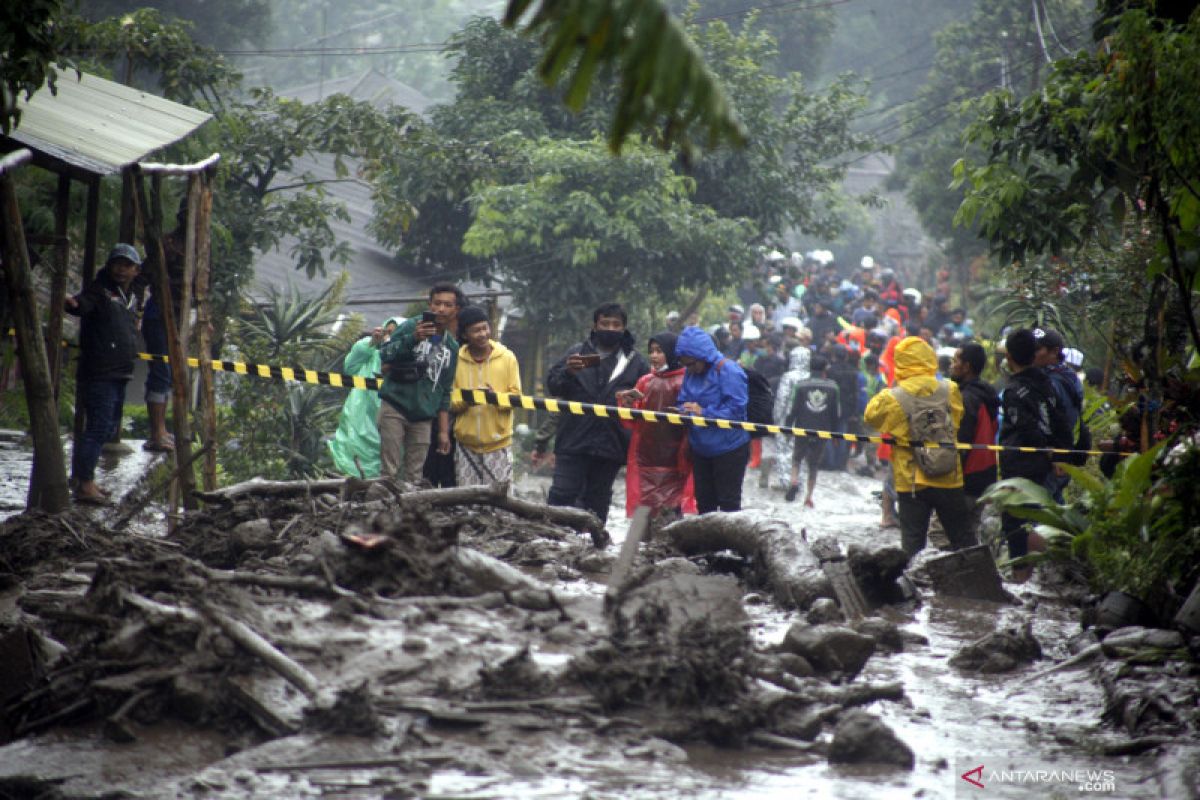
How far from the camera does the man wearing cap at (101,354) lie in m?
9.25

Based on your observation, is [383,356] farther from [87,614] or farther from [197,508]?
[87,614]

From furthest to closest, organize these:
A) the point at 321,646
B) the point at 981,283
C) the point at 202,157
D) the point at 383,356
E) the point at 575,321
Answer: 1. the point at 981,283
2. the point at 575,321
3. the point at 202,157
4. the point at 383,356
5. the point at 321,646

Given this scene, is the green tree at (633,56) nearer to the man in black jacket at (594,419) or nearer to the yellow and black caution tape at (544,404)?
the yellow and black caution tape at (544,404)

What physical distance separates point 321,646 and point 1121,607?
161 inches

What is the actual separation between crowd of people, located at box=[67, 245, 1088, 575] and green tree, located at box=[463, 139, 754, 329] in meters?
8.80

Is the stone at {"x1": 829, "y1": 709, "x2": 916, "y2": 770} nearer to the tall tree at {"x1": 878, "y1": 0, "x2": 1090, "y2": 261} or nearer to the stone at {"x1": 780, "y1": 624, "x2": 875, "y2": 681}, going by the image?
the stone at {"x1": 780, "y1": 624, "x2": 875, "y2": 681}

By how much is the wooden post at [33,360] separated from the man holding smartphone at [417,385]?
230 centimetres

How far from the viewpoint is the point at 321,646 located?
5.17 meters

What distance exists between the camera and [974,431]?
381 inches

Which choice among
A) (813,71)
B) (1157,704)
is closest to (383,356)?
(1157,704)

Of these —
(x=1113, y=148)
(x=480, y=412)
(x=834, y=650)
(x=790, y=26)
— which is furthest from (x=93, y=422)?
(x=790, y=26)

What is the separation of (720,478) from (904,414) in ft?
4.62

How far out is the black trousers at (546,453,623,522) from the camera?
32.7 ft

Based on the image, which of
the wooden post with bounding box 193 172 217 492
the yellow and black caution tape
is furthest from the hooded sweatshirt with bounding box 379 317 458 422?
the wooden post with bounding box 193 172 217 492
